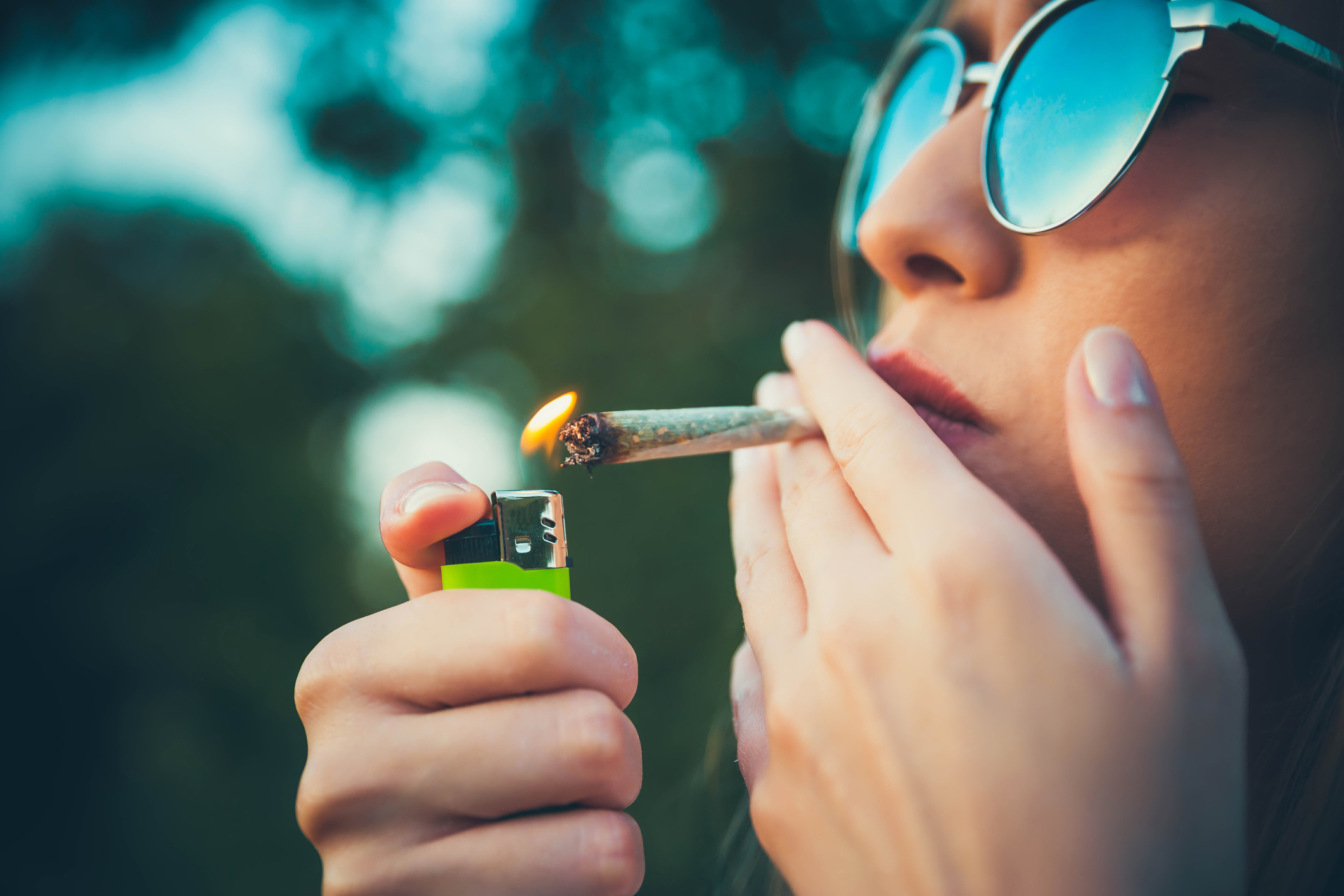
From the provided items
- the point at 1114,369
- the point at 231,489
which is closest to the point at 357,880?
the point at 1114,369

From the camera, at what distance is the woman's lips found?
5.01ft

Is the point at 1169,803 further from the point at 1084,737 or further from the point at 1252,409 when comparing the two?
the point at 1252,409

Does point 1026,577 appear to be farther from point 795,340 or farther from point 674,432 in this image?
point 795,340

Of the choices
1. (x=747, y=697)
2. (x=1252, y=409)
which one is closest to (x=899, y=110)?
(x=1252, y=409)

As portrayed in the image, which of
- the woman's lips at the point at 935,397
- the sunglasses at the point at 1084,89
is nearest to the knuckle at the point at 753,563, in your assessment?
the woman's lips at the point at 935,397

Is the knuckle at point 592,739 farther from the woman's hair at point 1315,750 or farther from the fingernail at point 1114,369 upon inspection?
the woman's hair at point 1315,750

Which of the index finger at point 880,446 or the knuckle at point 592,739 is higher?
the index finger at point 880,446

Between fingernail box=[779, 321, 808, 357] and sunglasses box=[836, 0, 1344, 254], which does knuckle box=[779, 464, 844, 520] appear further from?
sunglasses box=[836, 0, 1344, 254]

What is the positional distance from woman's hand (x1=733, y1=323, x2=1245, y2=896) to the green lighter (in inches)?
21.0

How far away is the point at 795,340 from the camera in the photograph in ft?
5.57

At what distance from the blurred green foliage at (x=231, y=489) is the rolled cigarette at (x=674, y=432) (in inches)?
165

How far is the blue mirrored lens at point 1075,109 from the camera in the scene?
1293 mm

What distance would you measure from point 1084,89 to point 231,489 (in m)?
7.93

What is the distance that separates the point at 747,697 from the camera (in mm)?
1592
